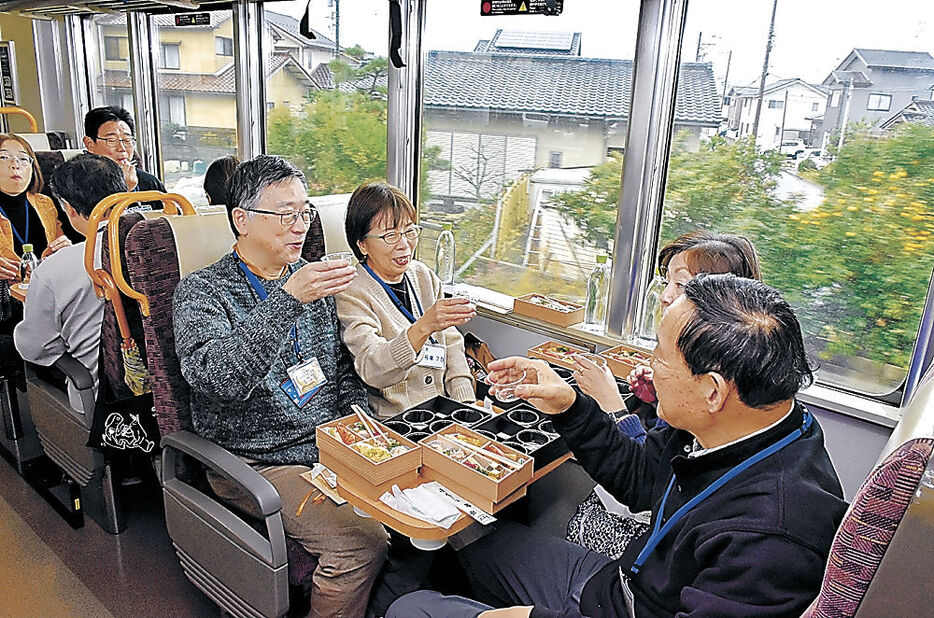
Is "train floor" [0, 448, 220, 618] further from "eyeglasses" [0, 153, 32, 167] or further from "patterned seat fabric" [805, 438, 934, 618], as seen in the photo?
"patterned seat fabric" [805, 438, 934, 618]

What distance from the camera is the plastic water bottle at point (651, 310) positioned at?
8.86 ft

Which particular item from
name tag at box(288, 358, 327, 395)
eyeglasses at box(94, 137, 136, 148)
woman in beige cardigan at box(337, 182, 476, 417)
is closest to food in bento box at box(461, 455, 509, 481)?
woman in beige cardigan at box(337, 182, 476, 417)

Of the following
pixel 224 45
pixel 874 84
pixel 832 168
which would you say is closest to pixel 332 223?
pixel 832 168

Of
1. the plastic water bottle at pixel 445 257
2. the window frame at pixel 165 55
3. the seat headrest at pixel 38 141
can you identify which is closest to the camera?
the plastic water bottle at pixel 445 257

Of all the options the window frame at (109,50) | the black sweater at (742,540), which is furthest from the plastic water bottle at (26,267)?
the black sweater at (742,540)

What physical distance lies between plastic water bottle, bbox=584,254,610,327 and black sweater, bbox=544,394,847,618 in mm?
1339

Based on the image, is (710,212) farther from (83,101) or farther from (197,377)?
(83,101)

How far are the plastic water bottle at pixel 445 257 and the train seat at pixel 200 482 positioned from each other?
1.33m

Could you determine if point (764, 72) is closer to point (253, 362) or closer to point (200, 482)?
point (253, 362)

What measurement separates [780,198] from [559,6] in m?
1.18

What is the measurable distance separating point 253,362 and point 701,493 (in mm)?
1184

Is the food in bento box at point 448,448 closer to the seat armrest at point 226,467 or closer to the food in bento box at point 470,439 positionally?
the food in bento box at point 470,439

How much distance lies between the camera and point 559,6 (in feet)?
9.27

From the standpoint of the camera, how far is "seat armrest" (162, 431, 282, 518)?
1.82 meters
